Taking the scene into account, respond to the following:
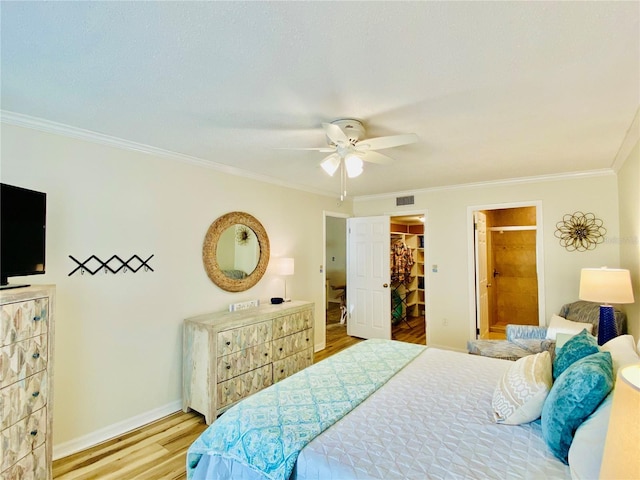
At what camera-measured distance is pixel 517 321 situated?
593 centimetres

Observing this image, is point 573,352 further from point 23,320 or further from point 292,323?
point 23,320

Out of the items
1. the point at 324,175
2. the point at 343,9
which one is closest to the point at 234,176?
the point at 324,175

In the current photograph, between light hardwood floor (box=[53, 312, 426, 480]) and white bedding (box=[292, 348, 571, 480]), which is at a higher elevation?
white bedding (box=[292, 348, 571, 480])

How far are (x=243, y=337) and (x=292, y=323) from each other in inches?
27.3

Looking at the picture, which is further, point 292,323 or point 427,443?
point 292,323

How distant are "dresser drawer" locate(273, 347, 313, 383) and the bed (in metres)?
1.36

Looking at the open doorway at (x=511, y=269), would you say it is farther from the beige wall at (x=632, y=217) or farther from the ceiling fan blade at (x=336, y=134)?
the ceiling fan blade at (x=336, y=134)

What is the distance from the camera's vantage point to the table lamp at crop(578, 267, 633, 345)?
8.43 ft

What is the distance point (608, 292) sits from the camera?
2.62 m

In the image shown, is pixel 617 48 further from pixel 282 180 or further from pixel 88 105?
pixel 282 180

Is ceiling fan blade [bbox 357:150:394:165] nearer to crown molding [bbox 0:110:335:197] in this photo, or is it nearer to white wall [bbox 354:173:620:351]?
crown molding [bbox 0:110:335:197]

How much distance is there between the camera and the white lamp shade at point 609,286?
8.41 feet

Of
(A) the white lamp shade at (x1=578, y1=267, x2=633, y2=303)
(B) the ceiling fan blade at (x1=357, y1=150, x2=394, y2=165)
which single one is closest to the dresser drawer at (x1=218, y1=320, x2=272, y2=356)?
(B) the ceiling fan blade at (x1=357, y1=150, x2=394, y2=165)

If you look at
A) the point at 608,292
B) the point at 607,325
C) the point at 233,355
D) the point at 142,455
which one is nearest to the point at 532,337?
the point at 607,325
